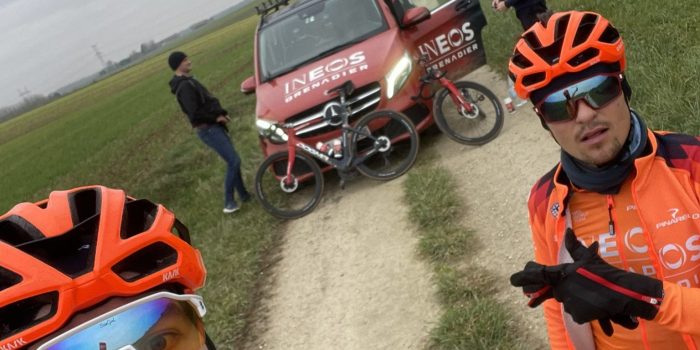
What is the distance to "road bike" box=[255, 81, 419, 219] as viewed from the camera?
6.89 meters

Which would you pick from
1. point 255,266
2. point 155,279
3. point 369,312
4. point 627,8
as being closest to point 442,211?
point 369,312

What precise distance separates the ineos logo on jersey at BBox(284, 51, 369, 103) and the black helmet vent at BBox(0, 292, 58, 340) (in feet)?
18.2

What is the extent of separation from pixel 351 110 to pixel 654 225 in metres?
5.46

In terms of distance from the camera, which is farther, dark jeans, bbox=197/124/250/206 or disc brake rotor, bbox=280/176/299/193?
dark jeans, bbox=197/124/250/206

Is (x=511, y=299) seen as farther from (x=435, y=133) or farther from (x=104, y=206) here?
(x=435, y=133)

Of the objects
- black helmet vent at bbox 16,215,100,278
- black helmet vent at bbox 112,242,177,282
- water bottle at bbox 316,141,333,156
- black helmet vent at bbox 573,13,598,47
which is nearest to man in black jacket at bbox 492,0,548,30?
water bottle at bbox 316,141,333,156

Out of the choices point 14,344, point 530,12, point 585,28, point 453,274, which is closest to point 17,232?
point 14,344

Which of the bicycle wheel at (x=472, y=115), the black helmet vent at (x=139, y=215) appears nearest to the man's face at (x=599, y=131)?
the black helmet vent at (x=139, y=215)

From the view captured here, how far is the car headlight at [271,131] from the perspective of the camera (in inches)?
281

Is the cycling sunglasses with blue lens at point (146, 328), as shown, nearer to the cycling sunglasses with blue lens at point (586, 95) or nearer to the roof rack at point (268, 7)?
the cycling sunglasses with blue lens at point (586, 95)

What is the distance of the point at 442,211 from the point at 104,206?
3953 mm

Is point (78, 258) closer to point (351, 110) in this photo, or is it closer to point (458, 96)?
point (351, 110)

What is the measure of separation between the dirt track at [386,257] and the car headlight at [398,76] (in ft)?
3.09

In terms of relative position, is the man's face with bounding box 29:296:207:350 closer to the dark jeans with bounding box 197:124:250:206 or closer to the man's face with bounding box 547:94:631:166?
the man's face with bounding box 547:94:631:166
